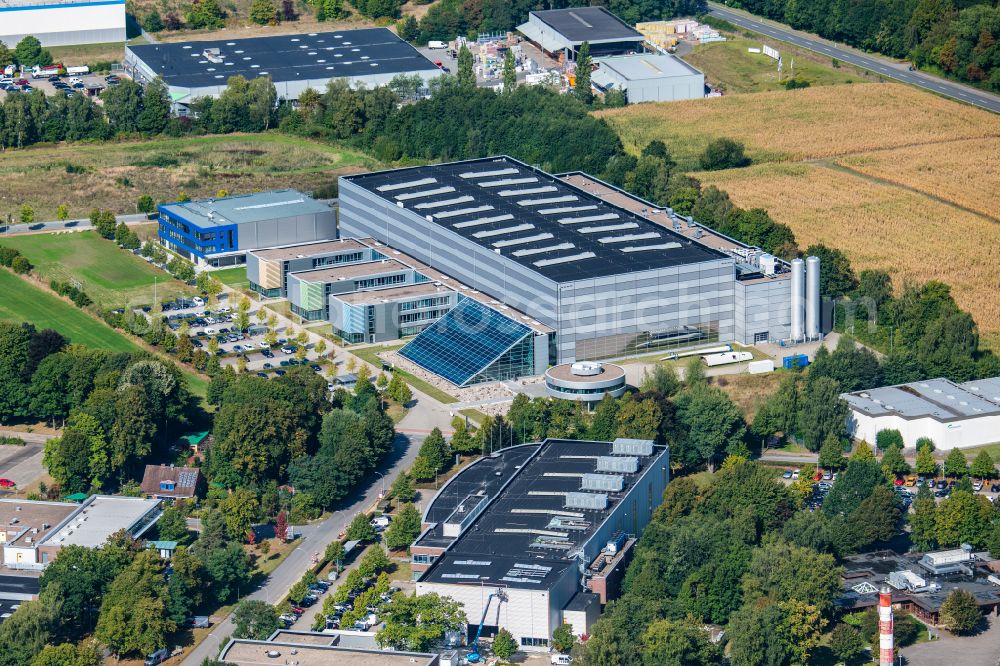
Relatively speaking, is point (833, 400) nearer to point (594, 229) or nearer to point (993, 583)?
point (993, 583)

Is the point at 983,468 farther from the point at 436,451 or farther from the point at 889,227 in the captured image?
the point at 889,227

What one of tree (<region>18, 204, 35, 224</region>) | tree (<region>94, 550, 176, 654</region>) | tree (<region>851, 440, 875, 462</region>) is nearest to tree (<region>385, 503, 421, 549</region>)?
tree (<region>94, 550, 176, 654</region>)

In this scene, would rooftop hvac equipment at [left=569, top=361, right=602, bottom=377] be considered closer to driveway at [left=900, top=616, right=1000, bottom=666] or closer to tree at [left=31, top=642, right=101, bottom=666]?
driveway at [left=900, top=616, right=1000, bottom=666]

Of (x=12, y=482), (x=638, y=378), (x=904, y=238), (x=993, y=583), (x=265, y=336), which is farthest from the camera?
(x=904, y=238)

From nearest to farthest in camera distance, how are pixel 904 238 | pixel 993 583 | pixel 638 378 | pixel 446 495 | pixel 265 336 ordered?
pixel 993 583, pixel 446 495, pixel 638 378, pixel 265 336, pixel 904 238

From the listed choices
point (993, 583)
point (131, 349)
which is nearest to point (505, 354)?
point (131, 349)

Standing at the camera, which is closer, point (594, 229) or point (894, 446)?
point (894, 446)

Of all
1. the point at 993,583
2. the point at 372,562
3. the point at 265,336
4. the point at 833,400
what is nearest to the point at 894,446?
the point at 833,400
